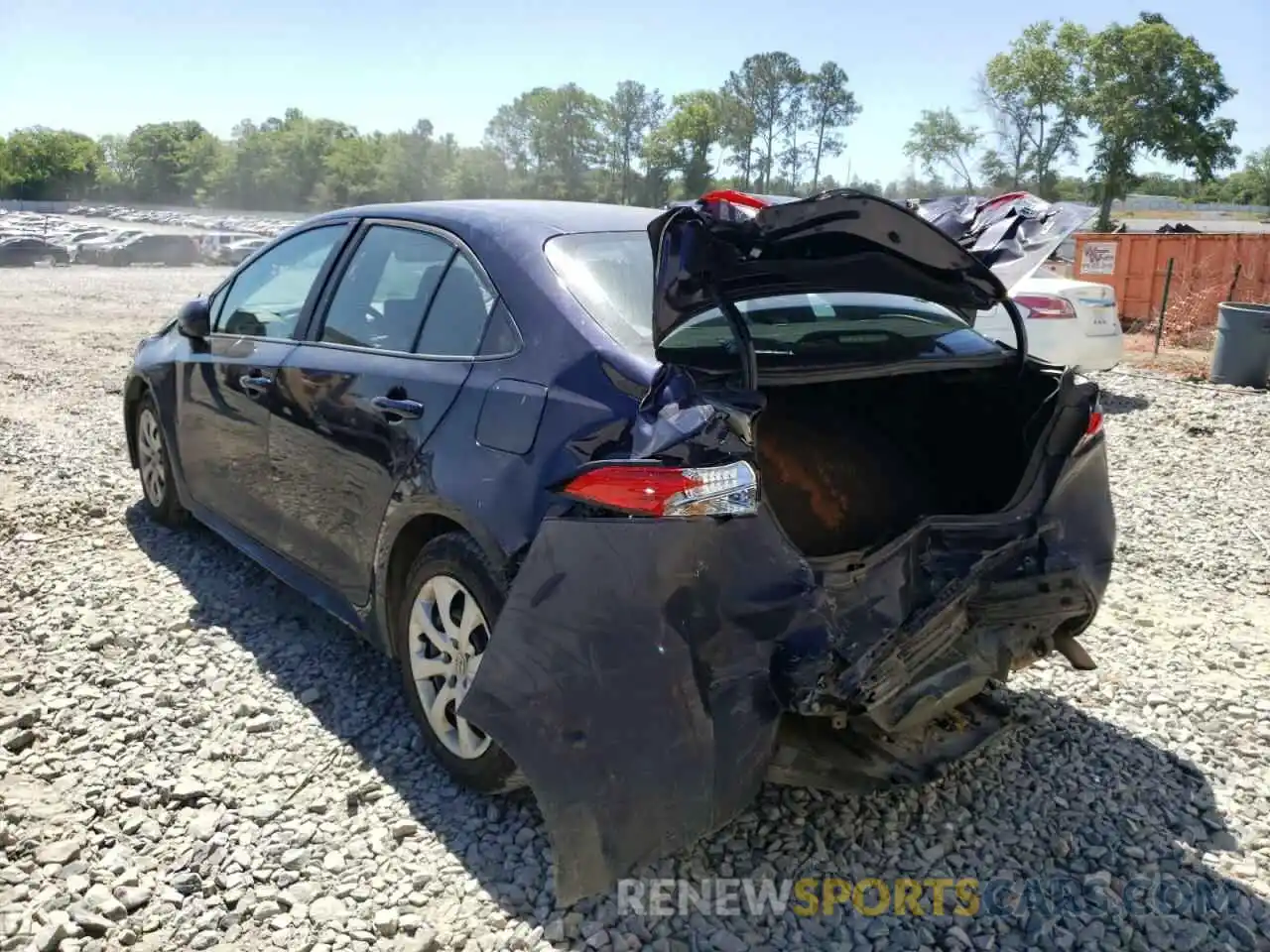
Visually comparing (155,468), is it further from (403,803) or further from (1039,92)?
(1039,92)

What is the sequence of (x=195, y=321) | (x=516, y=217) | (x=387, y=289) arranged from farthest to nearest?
(x=195, y=321) → (x=387, y=289) → (x=516, y=217)

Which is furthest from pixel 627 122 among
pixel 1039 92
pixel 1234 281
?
pixel 1234 281

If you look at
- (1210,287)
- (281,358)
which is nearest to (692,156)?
(1210,287)

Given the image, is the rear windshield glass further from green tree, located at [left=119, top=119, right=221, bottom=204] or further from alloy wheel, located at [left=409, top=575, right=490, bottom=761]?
green tree, located at [left=119, top=119, right=221, bottom=204]

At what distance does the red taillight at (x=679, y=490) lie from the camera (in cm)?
226

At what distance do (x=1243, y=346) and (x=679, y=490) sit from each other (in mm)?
10450

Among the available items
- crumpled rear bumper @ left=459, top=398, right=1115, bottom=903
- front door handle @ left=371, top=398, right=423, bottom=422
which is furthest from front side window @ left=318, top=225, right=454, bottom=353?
crumpled rear bumper @ left=459, top=398, right=1115, bottom=903

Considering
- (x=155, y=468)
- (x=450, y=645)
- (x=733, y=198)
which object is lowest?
(x=155, y=468)

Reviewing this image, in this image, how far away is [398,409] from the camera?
10.1ft

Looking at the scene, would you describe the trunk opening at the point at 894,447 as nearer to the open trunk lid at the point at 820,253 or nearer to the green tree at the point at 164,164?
the open trunk lid at the point at 820,253

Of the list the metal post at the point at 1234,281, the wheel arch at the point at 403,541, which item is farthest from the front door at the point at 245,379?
the metal post at the point at 1234,281

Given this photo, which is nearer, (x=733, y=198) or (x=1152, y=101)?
(x=733, y=198)

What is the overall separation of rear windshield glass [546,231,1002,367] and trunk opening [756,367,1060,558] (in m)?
0.19

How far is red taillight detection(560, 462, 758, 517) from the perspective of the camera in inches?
89.0
